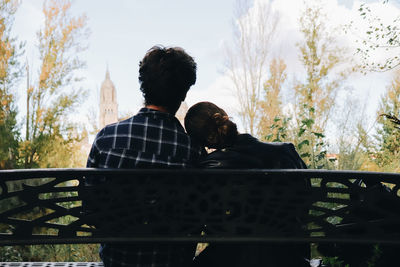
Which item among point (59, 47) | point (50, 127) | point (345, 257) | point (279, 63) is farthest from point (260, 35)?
point (345, 257)

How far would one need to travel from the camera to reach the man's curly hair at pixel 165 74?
142 centimetres

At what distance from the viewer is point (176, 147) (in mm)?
1354

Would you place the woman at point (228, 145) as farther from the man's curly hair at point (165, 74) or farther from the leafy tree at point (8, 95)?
the leafy tree at point (8, 95)

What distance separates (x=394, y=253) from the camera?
147cm

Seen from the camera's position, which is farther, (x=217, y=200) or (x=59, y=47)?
(x=59, y=47)

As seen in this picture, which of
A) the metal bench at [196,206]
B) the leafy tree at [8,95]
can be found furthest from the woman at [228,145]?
the leafy tree at [8,95]

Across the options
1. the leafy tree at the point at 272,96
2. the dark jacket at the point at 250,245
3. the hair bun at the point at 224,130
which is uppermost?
the leafy tree at the point at 272,96

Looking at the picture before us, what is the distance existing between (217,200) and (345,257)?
2.25 ft

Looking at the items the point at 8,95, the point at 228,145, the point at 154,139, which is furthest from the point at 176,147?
the point at 8,95

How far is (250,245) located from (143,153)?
0.50 metres

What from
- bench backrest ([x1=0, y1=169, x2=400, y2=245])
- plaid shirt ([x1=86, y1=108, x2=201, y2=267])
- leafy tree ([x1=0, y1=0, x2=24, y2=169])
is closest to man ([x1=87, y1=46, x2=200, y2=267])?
plaid shirt ([x1=86, y1=108, x2=201, y2=267])

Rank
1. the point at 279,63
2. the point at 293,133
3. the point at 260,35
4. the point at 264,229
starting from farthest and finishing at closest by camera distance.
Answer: the point at 279,63
the point at 260,35
the point at 293,133
the point at 264,229

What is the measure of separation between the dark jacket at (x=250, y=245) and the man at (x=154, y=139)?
3.8 inches

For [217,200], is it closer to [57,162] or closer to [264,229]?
[264,229]
